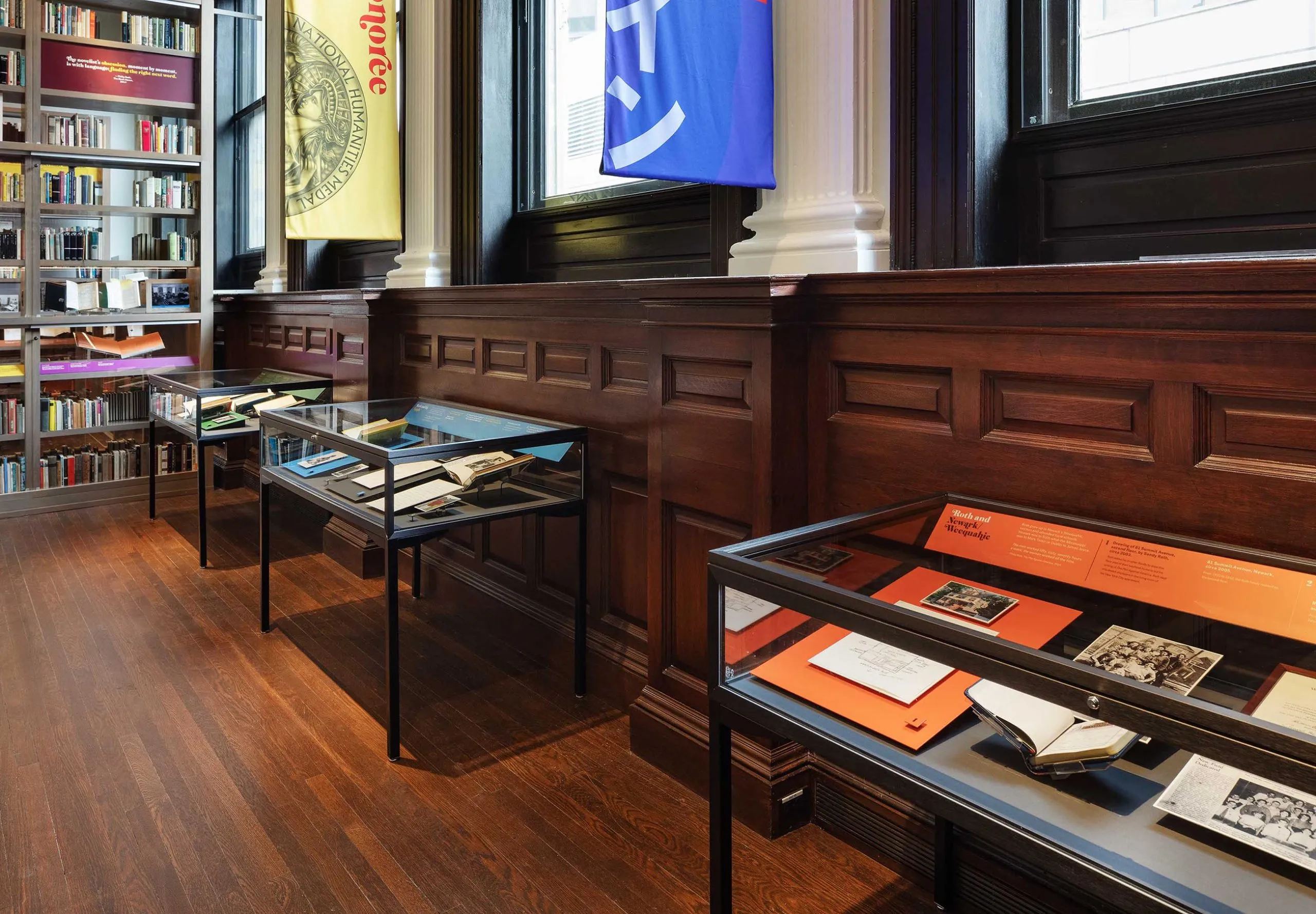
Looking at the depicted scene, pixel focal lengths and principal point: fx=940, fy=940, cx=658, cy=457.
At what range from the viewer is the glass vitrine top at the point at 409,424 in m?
3.03

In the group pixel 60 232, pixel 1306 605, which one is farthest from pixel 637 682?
pixel 60 232

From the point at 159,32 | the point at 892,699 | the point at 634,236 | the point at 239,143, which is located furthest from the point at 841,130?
the point at 239,143

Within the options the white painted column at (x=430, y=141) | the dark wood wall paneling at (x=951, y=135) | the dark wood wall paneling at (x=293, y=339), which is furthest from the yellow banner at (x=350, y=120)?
the dark wood wall paneling at (x=951, y=135)

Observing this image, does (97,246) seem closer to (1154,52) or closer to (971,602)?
(1154,52)

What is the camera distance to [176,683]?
129 inches

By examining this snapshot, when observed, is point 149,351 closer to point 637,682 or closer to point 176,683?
point 176,683

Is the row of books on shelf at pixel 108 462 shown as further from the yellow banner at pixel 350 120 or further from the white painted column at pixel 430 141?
the white painted column at pixel 430 141

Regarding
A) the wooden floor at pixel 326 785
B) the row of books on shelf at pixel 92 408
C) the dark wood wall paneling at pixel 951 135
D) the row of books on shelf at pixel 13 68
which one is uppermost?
the row of books on shelf at pixel 13 68

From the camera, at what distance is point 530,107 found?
169 inches

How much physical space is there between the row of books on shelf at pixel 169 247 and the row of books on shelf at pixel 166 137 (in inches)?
22.7

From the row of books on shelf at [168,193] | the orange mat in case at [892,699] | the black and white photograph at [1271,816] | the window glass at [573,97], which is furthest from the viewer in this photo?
the row of books on shelf at [168,193]

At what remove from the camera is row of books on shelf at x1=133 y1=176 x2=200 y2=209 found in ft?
21.7

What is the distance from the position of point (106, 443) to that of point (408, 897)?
5596mm

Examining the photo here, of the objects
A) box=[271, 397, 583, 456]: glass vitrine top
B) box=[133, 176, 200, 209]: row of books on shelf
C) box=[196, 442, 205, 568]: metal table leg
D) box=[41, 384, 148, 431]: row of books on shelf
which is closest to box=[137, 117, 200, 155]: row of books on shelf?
box=[133, 176, 200, 209]: row of books on shelf
